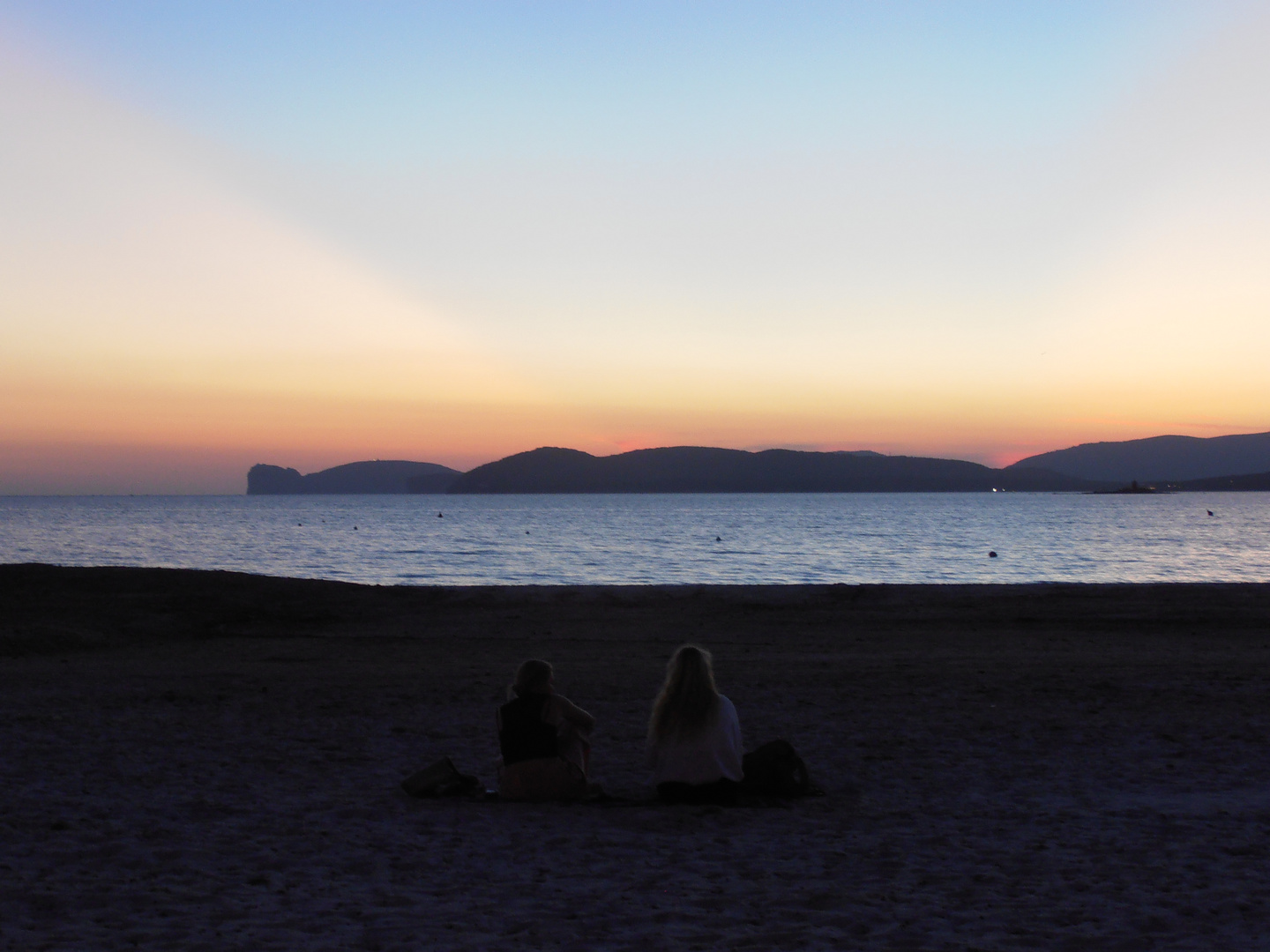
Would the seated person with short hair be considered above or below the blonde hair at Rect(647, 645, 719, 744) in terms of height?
below

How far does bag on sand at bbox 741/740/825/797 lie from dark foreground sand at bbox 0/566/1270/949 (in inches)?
12.3

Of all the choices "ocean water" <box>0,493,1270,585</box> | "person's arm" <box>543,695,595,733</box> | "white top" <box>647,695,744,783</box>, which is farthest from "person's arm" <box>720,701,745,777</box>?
"ocean water" <box>0,493,1270,585</box>

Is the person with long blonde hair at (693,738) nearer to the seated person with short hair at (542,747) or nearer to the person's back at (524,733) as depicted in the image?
the seated person with short hair at (542,747)

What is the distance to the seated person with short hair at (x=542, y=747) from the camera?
282 inches

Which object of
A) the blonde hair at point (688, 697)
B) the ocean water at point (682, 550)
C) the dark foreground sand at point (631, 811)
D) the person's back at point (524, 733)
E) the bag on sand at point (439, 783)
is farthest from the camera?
the ocean water at point (682, 550)

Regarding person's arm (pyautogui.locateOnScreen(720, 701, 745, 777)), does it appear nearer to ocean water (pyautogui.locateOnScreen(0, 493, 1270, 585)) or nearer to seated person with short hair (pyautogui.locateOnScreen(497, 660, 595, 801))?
seated person with short hair (pyautogui.locateOnScreen(497, 660, 595, 801))

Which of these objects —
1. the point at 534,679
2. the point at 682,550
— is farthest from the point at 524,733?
the point at 682,550

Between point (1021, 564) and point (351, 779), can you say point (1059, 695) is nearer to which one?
point (351, 779)

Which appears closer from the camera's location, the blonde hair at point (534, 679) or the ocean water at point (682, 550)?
the blonde hair at point (534, 679)

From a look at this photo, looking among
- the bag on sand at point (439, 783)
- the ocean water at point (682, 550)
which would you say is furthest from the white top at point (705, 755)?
the ocean water at point (682, 550)

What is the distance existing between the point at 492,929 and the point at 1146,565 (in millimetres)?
52158

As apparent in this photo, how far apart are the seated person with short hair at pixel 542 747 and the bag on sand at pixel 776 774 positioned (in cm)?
127

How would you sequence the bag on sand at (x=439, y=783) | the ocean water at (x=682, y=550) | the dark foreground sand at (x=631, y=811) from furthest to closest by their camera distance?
the ocean water at (x=682, y=550) < the bag on sand at (x=439, y=783) < the dark foreground sand at (x=631, y=811)

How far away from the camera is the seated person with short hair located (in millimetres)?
7172
